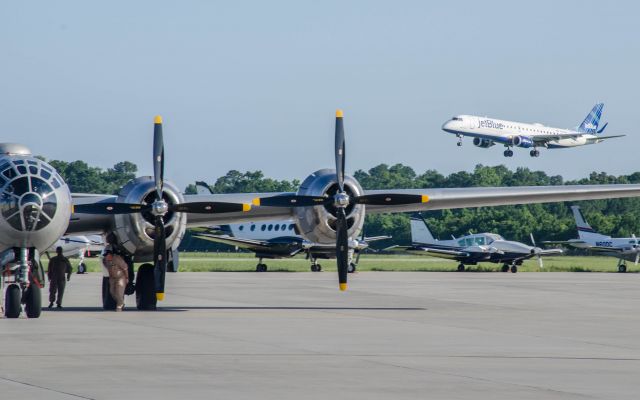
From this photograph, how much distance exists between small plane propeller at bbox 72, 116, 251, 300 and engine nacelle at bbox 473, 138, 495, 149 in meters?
80.8

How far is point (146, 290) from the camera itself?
27.5 meters

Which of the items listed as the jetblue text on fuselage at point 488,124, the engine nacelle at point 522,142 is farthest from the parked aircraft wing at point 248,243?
the engine nacelle at point 522,142

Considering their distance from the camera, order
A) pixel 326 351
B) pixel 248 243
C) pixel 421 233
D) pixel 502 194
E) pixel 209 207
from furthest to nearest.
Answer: pixel 421 233 → pixel 248 243 → pixel 502 194 → pixel 209 207 → pixel 326 351

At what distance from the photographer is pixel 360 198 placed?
89.7ft

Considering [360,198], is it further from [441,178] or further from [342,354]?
[441,178]

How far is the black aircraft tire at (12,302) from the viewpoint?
75.9 feet

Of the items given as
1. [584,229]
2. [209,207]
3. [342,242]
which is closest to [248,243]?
[584,229]

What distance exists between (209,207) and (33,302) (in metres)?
4.70

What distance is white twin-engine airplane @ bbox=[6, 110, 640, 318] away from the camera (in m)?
22.9

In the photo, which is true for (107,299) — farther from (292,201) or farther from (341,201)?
(341,201)

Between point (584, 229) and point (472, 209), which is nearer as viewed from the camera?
point (584, 229)

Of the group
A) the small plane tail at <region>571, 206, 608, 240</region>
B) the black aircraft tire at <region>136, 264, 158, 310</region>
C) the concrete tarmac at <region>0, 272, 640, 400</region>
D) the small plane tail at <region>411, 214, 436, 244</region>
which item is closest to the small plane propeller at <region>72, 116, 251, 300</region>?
the concrete tarmac at <region>0, 272, 640, 400</region>

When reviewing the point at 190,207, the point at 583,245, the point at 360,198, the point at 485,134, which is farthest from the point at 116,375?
the point at 485,134

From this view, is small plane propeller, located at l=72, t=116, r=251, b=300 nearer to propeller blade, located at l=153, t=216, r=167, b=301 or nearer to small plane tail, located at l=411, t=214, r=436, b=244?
propeller blade, located at l=153, t=216, r=167, b=301
